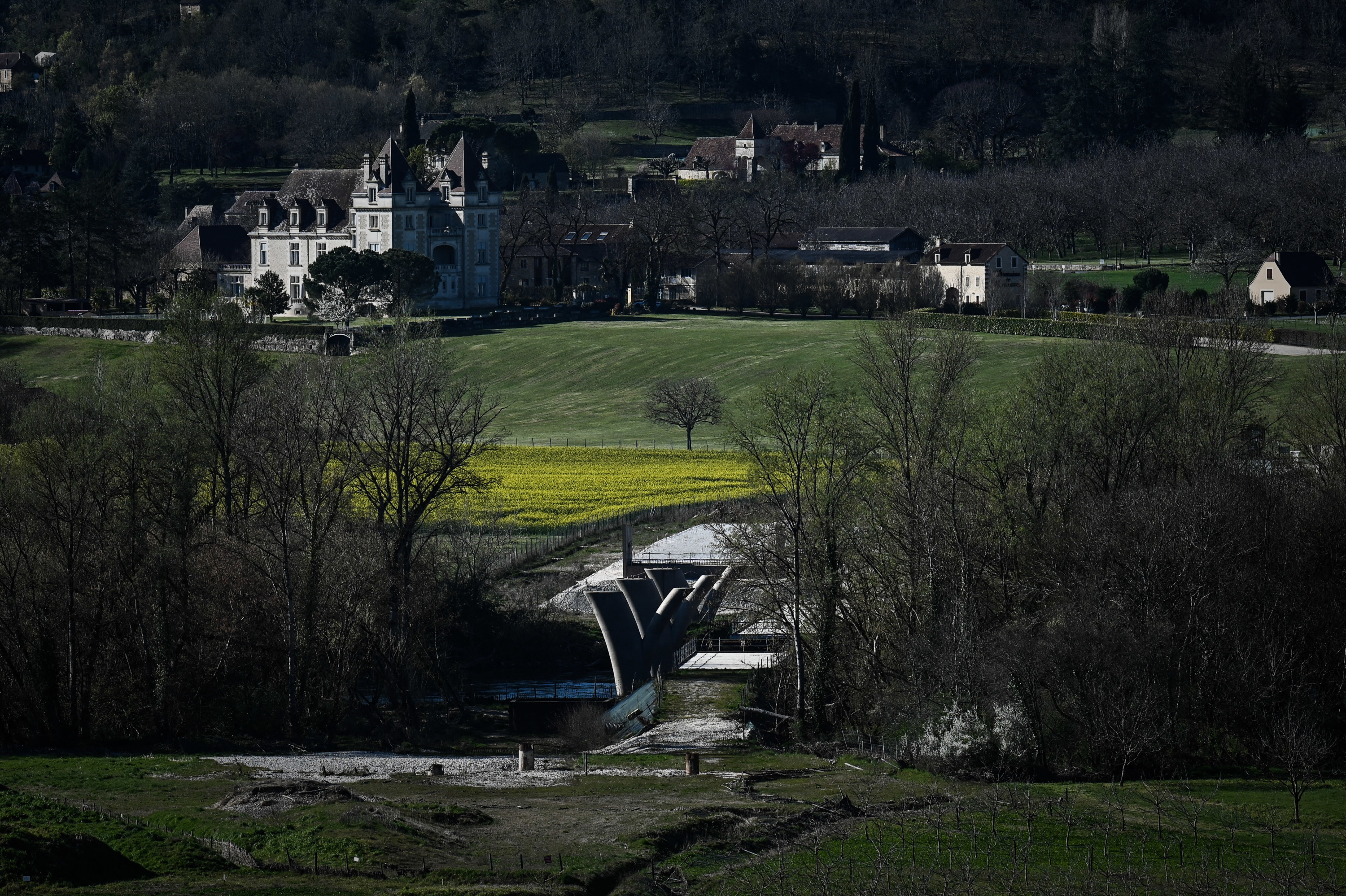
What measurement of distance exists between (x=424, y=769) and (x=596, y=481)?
101 ft

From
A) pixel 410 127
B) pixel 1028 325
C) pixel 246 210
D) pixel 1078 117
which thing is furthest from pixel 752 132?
pixel 1028 325

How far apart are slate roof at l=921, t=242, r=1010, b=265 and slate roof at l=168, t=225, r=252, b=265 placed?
43577 mm

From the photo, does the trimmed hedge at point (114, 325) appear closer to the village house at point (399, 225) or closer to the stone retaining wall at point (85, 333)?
the stone retaining wall at point (85, 333)

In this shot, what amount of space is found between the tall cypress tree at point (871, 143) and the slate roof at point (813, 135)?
12.1 feet

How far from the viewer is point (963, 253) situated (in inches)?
3898

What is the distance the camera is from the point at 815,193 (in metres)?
141

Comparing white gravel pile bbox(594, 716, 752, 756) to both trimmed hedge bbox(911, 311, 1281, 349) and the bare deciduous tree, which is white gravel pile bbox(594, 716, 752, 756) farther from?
trimmed hedge bbox(911, 311, 1281, 349)

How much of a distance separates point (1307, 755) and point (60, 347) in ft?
250

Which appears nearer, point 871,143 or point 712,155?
point 871,143

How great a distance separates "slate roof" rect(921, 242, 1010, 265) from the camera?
9681 cm

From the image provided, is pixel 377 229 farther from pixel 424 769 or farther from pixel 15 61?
pixel 15 61

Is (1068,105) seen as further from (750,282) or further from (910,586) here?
(910,586)

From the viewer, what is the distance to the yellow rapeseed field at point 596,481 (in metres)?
54.8

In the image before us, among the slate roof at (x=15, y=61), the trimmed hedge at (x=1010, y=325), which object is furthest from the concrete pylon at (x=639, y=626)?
the slate roof at (x=15, y=61)
